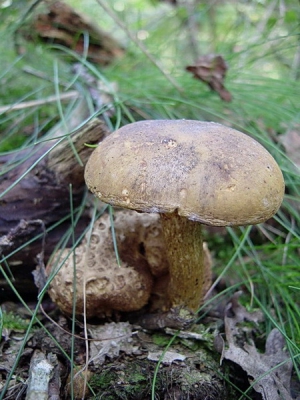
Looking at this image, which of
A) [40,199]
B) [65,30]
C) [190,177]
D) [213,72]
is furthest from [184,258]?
[65,30]

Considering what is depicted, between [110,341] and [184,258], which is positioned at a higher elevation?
[184,258]

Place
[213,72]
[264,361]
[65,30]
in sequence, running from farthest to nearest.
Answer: [65,30]
[213,72]
[264,361]

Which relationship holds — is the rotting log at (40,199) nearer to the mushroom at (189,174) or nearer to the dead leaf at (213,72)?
the mushroom at (189,174)

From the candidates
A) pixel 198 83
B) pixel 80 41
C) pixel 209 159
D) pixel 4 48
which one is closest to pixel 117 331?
pixel 209 159

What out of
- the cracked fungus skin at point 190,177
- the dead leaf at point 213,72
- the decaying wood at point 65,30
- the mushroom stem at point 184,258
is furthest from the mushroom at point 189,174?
the decaying wood at point 65,30

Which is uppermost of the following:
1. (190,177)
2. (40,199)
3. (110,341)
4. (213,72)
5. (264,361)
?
(190,177)

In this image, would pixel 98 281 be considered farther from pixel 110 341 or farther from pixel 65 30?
pixel 65 30

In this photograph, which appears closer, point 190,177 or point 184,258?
point 190,177
